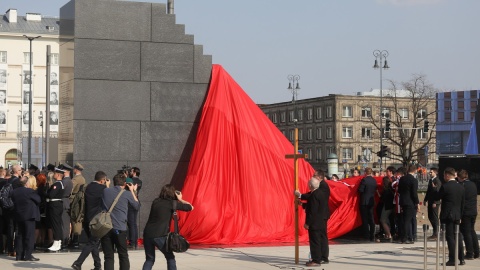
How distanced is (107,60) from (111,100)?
942mm

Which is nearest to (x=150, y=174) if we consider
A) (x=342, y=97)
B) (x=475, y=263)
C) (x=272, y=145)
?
(x=272, y=145)

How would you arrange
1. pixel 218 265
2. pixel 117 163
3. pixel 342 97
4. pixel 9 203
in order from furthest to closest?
pixel 342 97
pixel 117 163
pixel 9 203
pixel 218 265

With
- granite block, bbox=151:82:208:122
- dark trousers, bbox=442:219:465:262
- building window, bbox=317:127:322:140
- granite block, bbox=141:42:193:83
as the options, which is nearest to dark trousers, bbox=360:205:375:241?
granite block, bbox=151:82:208:122

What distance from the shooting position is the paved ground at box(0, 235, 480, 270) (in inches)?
644

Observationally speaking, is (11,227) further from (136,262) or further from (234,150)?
(234,150)

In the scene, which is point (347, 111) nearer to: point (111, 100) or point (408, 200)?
point (408, 200)

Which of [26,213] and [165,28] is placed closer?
[26,213]

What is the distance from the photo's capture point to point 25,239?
56.1 feet

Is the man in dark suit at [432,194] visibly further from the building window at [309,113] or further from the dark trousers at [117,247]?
the building window at [309,113]

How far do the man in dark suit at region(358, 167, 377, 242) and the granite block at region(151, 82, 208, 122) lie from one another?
4.42 metres

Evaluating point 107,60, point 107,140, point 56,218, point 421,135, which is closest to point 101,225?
point 56,218

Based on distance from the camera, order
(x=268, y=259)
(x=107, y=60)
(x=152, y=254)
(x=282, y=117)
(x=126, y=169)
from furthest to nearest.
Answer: (x=282, y=117) → (x=107, y=60) → (x=126, y=169) → (x=268, y=259) → (x=152, y=254)

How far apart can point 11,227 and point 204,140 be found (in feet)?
17.4

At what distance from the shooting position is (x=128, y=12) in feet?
70.1
